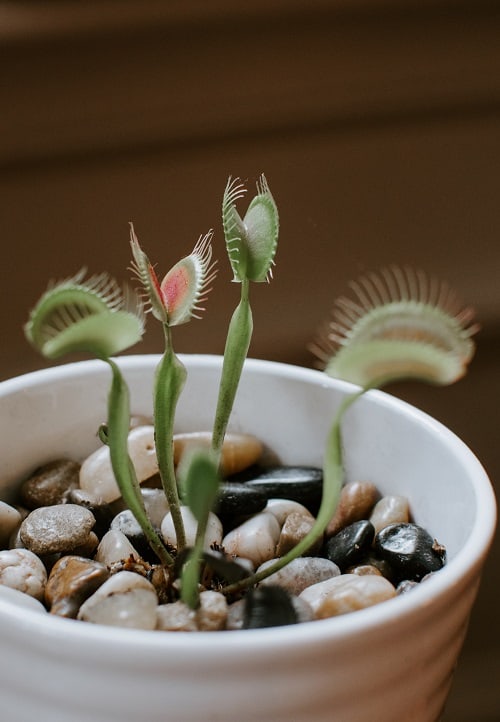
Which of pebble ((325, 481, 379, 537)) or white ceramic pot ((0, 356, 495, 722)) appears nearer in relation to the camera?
white ceramic pot ((0, 356, 495, 722))

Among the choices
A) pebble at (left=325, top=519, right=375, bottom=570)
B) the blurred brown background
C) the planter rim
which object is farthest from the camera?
the blurred brown background

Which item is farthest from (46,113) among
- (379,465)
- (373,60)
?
(379,465)

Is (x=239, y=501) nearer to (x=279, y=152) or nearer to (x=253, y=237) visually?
(x=253, y=237)

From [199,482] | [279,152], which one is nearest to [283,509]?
[199,482]

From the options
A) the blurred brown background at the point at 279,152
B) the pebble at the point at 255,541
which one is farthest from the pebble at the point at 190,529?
the blurred brown background at the point at 279,152

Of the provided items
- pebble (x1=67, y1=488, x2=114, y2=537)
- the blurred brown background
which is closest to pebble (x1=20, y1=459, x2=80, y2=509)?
pebble (x1=67, y1=488, x2=114, y2=537)

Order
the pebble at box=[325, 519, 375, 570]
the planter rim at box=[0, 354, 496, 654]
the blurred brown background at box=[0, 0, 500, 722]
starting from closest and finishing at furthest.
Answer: the planter rim at box=[0, 354, 496, 654]
the pebble at box=[325, 519, 375, 570]
the blurred brown background at box=[0, 0, 500, 722]

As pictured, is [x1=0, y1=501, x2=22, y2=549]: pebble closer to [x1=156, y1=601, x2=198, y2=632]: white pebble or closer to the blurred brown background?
[x1=156, y1=601, x2=198, y2=632]: white pebble
